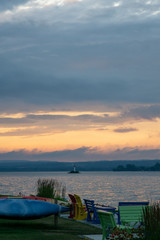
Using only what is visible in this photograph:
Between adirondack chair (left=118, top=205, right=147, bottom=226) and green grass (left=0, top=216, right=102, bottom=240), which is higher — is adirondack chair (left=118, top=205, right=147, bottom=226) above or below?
above

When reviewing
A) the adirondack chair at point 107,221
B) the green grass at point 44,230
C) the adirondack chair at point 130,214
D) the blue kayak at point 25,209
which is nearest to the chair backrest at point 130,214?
the adirondack chair at point 130,214

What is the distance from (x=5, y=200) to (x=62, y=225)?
91.3 inches

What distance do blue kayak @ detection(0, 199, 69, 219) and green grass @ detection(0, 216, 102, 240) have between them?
43cm

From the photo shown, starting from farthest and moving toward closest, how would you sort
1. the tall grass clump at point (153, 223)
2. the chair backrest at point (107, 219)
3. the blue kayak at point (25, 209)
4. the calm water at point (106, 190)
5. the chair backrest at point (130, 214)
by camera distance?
the calm water at point (106, 190) < the blue kayak at point (25, 209) < the chair backrest at point (130, 214) < the chair backrest at point (107, 219) < the tall grass clump at point (153, 223)

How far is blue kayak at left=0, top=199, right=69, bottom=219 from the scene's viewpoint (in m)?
13.5

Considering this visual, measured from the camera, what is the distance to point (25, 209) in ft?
44.7

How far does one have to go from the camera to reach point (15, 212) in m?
13.5

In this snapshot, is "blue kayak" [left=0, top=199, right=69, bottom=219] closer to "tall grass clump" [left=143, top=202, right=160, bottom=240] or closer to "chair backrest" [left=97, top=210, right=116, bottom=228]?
"chair backrest" [left=97, top=210, right=116, bottom=228]

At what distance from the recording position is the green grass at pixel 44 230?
11.5 metres

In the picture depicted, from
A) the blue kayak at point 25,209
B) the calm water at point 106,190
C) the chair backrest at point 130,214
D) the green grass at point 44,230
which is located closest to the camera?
the green grass at point 44,230

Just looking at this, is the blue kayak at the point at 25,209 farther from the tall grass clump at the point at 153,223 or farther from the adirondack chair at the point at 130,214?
the tall grass clump at the point at 153,223

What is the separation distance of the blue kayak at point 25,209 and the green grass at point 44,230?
43cm

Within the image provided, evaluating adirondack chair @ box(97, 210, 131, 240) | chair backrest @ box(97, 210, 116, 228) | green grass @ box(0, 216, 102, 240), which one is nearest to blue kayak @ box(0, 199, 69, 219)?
green grass @ box(0, 216, 102, 240)

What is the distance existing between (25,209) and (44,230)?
97 centimetres
